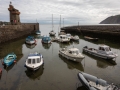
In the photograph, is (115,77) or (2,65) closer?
(115,77)

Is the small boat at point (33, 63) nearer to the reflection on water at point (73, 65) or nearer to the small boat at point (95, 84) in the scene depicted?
the reflection on water at point (73, 65)

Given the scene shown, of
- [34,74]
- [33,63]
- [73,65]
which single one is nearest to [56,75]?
[34,74]

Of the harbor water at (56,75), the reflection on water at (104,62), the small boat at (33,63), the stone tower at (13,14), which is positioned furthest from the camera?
the stone tower at (13,14)

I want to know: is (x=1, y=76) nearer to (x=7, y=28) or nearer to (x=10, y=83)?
(x=10, y=83)

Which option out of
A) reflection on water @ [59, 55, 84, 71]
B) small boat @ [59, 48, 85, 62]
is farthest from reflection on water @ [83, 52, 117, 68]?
small boat @ [59, 48, 85, 62]

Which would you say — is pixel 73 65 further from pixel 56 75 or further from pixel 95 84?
pixel 95 84

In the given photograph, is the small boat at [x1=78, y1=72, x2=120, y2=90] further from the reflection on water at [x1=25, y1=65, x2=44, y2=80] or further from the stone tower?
the stone tower

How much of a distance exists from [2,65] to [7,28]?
2388cm

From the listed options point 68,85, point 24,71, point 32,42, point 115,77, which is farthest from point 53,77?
point 32,42

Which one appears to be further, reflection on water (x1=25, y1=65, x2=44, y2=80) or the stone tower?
the stone tower

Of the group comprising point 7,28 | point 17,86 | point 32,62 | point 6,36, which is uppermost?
point 7,28

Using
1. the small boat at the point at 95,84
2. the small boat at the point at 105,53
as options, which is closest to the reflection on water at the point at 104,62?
the small boat at the point at 105,53

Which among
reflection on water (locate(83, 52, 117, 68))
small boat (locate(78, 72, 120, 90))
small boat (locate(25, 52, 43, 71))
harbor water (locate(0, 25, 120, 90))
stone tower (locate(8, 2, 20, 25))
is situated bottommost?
harbor water (locate(0, 25, 120, 90))

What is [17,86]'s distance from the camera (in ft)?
38.9
